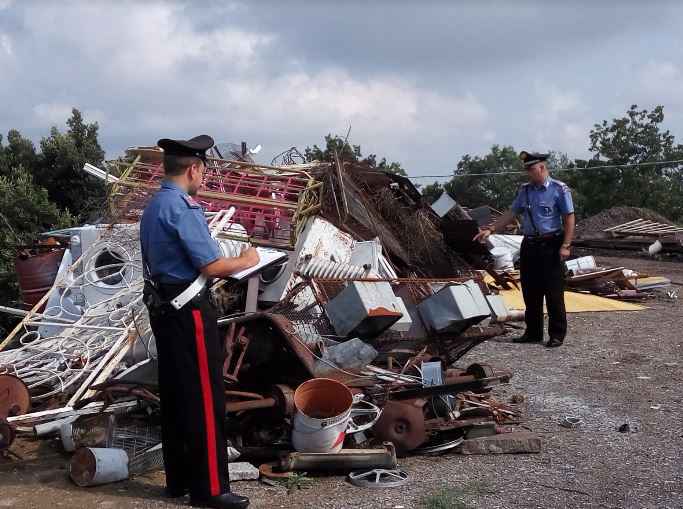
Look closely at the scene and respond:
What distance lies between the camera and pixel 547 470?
13.4 feet

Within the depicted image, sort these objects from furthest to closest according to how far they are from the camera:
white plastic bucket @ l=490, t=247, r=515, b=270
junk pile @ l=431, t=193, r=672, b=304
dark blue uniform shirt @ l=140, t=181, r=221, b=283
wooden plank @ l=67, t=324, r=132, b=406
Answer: white plastic bucket @ l=490, t=247, r=515, b=270 < junk pile @ l=431, t=193, r=672, b=304 < wooden plank @ l=67, t=324, r=132, b=406 < dark blue uniform shirt @ l=140, t=181, r=221, b=283

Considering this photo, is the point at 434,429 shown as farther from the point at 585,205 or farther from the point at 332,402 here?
the point at 585,205

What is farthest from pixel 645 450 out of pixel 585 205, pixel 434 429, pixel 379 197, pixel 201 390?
pixel 585 205

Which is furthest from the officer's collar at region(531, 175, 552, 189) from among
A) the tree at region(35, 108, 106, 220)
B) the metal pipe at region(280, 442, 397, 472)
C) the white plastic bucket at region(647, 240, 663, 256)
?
the white plastic bucket at region(647, 240, 663, 256)

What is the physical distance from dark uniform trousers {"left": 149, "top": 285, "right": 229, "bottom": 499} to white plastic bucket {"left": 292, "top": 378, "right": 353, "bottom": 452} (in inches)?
21.6

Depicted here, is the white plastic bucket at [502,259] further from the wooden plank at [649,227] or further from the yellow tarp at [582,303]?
the wooden plank at [649,227]

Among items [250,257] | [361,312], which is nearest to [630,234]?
[361,312]

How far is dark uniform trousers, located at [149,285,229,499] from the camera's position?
3.48m

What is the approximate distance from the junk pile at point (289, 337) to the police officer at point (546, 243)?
111 centimetres

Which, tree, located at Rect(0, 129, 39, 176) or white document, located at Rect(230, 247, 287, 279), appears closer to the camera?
white document, located at Rect(230, 247, 287, 279)

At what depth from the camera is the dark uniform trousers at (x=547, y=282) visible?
23.7 feet

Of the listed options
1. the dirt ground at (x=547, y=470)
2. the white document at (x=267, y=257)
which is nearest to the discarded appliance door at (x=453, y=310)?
the dirt ground at (x=547, y=470)

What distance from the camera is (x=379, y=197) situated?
868 cm

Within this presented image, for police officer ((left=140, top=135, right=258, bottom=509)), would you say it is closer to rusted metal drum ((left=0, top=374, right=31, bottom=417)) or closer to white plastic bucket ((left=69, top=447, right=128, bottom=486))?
white plastic bucket ((left=69, top=447, right=128, bottom=486))
